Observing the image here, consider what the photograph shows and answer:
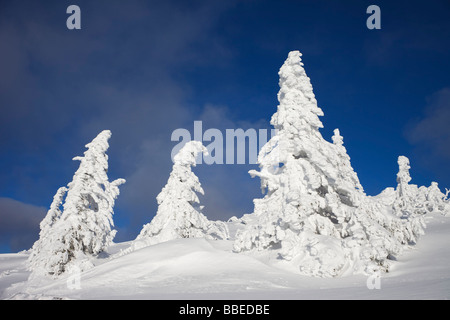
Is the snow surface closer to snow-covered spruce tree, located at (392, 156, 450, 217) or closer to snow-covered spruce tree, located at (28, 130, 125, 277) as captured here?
snow-covered spruce tree, located at (28, 130, 125, 277)

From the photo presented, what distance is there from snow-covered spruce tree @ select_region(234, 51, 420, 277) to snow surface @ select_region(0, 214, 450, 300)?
106 centimetres

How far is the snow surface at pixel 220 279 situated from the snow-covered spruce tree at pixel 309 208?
3.49ft

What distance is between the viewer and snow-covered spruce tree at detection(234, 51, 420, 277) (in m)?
14.4

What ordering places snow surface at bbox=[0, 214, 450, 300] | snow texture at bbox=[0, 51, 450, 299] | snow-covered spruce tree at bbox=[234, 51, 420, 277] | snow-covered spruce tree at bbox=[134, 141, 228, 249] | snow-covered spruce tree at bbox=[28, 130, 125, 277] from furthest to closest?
snow-covered spruce tree at bbox=[134, 141, 228, 249]
snow-covered spruce tree at bbox=[28, 130, 125, 277]
snow-covered spruce tree at bbox=[234, 51, 420, 277]
snow texture at bbox=[0, 51, 450, 299]
snow surface at bbox=[0, 214, 450, 300]

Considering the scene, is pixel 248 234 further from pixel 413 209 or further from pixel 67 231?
pixel 413 209

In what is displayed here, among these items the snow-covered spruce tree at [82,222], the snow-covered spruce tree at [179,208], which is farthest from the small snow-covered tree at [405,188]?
the snow-covered spruce tree at [82,222]

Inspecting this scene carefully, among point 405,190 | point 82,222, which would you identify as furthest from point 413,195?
point 82,222

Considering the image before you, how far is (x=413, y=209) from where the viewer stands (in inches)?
1827

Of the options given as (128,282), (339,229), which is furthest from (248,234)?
(128,282)

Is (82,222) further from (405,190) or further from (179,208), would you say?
(405,190)

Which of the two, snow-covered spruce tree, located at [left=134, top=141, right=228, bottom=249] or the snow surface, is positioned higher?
snow-covered spruce tree, located at [left=134, top=141, right=228, bottom=249]

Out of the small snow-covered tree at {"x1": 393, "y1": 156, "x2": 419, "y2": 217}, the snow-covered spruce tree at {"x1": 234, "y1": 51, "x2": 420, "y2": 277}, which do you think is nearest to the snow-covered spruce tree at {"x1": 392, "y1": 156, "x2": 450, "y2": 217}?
the small snow-covered tree at {"x1": 393, "y1": 156, "x2": 419, "y2": 217}

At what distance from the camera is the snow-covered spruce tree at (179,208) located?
25422mm
